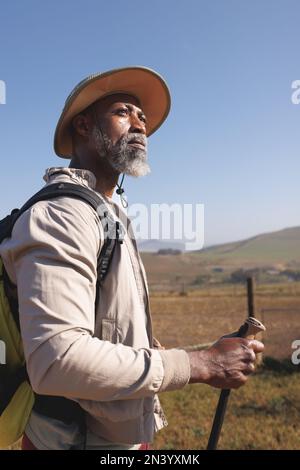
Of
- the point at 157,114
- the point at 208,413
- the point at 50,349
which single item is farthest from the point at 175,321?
the point at 50,349

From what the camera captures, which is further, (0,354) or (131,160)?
(131,160)

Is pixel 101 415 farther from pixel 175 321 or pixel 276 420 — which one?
pixel 175 321

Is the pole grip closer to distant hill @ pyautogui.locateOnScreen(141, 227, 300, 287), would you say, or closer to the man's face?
the man's face

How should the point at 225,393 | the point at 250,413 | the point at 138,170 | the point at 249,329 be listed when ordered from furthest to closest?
the point at 250,413
the point at 138,170
the point at 225,393
the point at 249,329

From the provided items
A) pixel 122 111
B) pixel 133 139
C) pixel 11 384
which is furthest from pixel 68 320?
pixel 122 111

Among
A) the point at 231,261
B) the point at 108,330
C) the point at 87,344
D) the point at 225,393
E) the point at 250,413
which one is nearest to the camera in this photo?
the point at 87,344

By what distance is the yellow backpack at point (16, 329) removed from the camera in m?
1.70

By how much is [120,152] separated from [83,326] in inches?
41.7

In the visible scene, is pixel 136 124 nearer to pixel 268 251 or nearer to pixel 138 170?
pixel 138 170

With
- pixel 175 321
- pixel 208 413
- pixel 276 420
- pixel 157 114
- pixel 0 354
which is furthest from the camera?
pixel 175 321

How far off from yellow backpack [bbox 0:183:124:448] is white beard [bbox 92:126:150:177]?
556 millimetres

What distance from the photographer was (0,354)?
5.84ft

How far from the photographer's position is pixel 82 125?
2420 millimetres

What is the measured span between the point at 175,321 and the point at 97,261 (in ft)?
64.7
